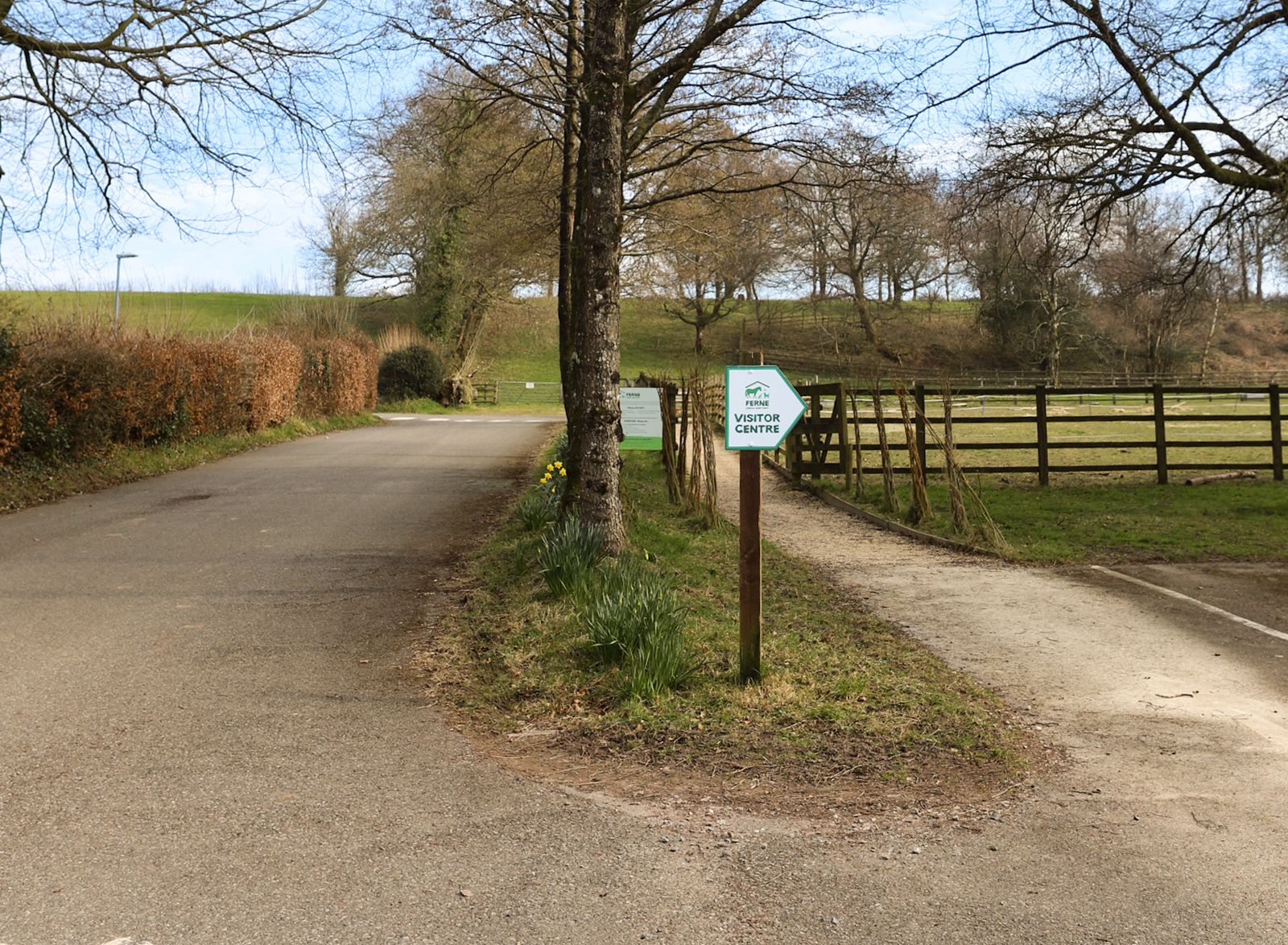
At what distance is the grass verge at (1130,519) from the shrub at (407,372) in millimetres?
29875

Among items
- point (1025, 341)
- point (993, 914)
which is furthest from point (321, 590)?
point (1025, 341)

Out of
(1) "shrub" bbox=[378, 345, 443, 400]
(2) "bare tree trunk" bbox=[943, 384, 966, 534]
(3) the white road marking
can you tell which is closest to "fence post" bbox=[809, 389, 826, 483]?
(2) "bare tree trunk" bbox=[943, 384, 966, 534]

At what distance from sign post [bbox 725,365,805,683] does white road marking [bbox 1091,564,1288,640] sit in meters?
4.31

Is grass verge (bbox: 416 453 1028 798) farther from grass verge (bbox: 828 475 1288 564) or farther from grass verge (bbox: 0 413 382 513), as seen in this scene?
grass verge (bbox: 0 413 382 513)

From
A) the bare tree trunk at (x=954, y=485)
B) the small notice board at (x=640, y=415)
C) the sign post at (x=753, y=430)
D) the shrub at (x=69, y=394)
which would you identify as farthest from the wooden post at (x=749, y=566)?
the shrub at (x=69, y=394)

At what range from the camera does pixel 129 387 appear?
16453 millimetres

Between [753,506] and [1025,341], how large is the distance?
54659mm

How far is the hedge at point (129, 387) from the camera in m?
14.0

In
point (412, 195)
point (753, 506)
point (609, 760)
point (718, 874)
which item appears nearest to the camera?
point (718, 874)

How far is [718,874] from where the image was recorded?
146 inches

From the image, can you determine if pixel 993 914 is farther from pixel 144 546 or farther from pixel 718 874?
pixel 144 546

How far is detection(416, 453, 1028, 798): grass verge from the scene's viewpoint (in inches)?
191

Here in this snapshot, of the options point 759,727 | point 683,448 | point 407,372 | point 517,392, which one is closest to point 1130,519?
point 683,448

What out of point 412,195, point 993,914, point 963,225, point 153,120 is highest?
point 412,195
